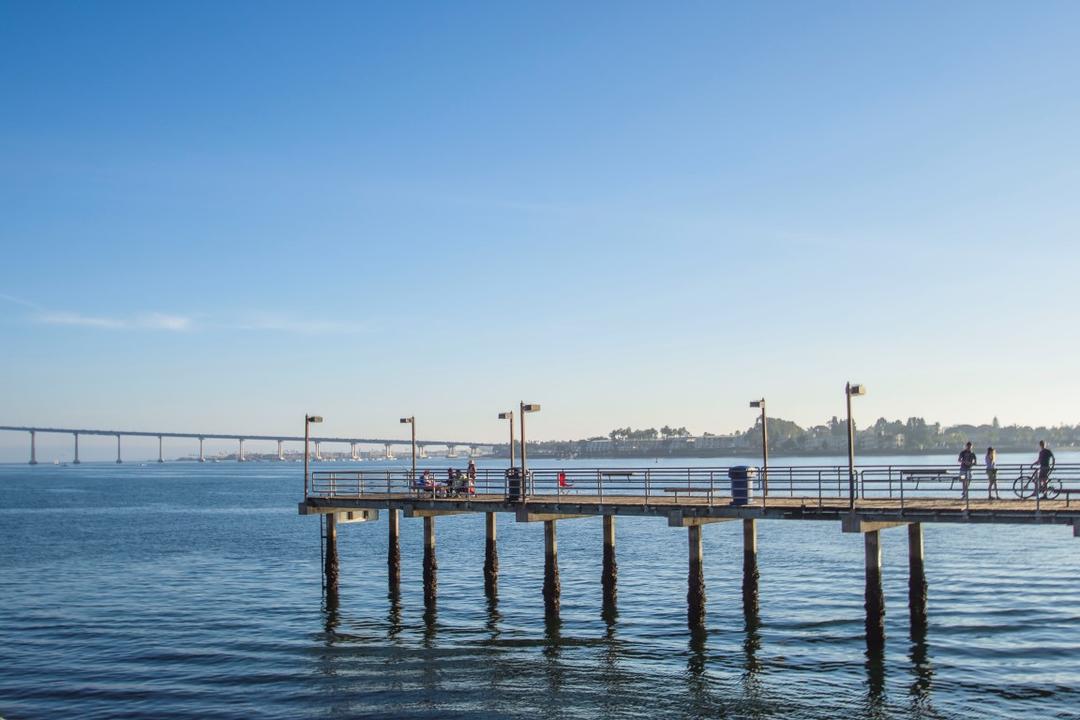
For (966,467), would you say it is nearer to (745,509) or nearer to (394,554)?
(745,509)

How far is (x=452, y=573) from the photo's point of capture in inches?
1989

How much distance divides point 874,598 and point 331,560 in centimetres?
2113

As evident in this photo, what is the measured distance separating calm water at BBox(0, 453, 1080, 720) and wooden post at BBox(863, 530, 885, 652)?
0.63 m

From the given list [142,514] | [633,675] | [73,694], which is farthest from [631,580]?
[142,514]

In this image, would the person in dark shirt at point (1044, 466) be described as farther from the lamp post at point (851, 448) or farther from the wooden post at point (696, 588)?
the wooden post at point (696, 588)

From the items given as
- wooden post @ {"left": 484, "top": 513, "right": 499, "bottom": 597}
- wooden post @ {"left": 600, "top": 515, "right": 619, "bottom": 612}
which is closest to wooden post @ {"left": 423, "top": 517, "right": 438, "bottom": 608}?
wooden post @ {"left": 484, "top": 513, "right": 499, "bottom": 597}

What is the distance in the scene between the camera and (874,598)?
99.5ft

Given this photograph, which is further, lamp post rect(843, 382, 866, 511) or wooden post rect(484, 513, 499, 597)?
wooden post rect(484, 513, 499, 597)

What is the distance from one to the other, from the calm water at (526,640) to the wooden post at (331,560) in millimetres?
1254

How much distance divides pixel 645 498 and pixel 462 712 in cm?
1066

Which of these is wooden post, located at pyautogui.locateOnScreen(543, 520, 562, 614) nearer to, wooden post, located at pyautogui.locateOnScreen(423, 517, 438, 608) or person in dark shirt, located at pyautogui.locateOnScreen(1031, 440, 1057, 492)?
wooden post, located at pyautogui.locateOnScreen(423, 517, 438, 608)

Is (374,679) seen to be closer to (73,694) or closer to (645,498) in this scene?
(73,694)

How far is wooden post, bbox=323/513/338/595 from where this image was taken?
134ft

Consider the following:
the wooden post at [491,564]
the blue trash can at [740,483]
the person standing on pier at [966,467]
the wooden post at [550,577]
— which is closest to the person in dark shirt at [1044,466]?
the person standing on pier at [966,467]
